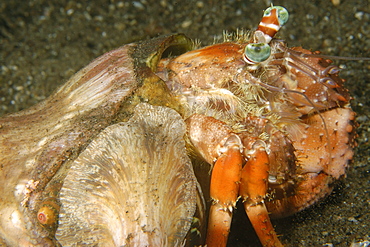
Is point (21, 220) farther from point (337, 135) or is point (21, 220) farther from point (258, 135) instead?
point (337, 135)

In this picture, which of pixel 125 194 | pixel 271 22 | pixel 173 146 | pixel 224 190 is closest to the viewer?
pixel 125 194

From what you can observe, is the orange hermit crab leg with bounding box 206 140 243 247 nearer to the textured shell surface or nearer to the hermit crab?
the hermit crab

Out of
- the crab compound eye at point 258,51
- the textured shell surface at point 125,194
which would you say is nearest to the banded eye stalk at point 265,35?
the crab compound eye at point 258,51

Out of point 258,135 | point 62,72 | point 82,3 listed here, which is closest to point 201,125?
point 258,135

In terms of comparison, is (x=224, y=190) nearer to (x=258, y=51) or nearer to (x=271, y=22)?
(x=258, y=51)

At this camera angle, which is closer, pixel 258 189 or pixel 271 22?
pixel 258 189

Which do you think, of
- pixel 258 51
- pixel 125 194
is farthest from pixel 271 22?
pixel 125 194

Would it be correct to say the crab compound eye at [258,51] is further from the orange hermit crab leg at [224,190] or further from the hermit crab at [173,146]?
the orange hermit crab leg at [224,190]
